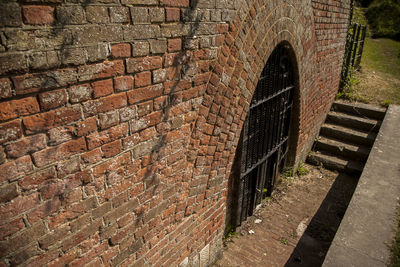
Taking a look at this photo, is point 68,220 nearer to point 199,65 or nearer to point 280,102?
point 199,65

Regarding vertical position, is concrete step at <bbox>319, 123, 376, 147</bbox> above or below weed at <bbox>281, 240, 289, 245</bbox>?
above

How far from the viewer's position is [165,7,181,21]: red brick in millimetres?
1688

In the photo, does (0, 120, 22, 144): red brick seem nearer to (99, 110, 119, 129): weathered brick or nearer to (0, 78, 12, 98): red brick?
(0, 78, 12, 98): red brick

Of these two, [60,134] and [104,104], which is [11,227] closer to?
[60,134]

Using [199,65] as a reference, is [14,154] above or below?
below

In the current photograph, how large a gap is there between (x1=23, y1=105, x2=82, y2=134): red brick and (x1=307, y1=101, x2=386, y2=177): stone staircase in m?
5.74

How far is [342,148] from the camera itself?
5957mm

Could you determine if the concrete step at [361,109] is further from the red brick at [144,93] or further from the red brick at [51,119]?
the red brick at [51,119]

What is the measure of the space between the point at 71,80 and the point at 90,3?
0.40m

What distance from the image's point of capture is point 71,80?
1324mm

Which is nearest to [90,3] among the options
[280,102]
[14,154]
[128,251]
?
[14,154]

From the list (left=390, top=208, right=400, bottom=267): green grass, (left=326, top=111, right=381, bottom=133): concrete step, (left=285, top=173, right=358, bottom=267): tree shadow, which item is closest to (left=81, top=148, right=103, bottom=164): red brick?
(left=390, top=208, right=400, bottom=267): green grass

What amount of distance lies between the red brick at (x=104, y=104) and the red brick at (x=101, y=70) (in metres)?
0.13

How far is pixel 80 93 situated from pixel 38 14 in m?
0.40
